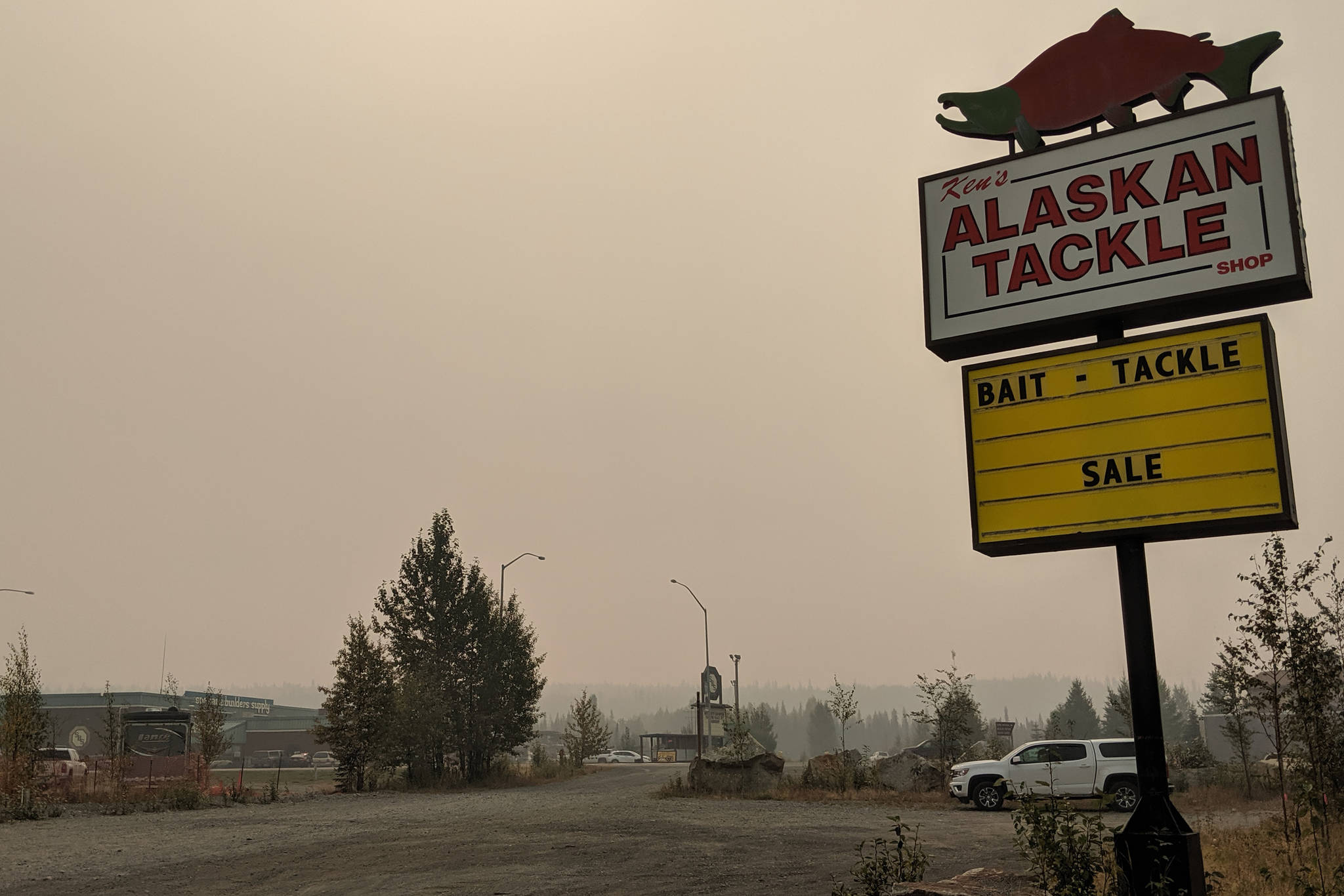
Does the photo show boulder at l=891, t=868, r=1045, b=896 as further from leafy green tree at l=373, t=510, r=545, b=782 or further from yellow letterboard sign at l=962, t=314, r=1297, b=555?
leafy green tree at l=373, t=510, r=545, b=782

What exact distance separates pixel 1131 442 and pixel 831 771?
25.4 m

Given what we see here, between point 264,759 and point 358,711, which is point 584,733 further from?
point 264,759

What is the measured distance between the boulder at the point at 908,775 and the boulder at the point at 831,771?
2.55 ft

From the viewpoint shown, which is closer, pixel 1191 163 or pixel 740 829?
pixel 1191 163

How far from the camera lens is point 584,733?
6216cm

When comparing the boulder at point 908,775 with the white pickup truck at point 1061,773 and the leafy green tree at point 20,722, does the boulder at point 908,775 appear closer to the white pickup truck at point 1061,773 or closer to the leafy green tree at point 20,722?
the white pickup truck at point 1061,773

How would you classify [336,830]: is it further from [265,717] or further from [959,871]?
[265,717]

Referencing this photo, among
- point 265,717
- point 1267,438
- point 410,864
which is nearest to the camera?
point 1267,438

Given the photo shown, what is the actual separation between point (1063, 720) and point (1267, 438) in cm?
10156

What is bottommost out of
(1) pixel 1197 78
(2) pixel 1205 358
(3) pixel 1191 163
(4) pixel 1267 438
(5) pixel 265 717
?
(5) pixel 265 717

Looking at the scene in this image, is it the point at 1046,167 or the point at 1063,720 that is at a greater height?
the point at 1046,167

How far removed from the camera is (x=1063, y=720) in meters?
100

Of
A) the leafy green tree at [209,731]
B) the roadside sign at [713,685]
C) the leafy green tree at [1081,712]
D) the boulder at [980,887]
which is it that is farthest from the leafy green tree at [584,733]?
the leafy green tree at [1081,712]

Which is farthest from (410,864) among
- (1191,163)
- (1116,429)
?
(1191,163)
